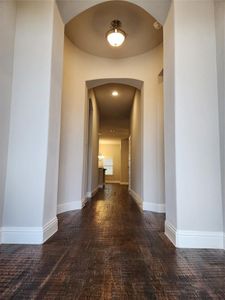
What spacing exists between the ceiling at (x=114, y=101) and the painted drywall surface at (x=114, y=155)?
→ 568cm

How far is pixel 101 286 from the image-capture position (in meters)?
1.29

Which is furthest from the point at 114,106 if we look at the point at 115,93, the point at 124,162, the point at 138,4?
the point at 124,162

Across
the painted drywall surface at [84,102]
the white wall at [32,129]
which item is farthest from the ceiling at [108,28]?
the white wall at [32,129]

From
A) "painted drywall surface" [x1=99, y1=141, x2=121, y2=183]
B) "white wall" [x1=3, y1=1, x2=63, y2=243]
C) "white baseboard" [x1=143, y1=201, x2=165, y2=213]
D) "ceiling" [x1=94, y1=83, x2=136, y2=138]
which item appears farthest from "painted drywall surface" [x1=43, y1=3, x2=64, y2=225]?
"painted drywall surface" [x1=99, y1=141, x2=121, y2=183]

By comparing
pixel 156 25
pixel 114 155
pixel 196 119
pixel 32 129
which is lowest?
pixel 32 129

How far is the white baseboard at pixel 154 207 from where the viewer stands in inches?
147

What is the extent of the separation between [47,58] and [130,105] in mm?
4766

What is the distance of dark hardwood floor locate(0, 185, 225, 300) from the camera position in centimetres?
123

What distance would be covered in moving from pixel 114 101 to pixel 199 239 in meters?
5.19

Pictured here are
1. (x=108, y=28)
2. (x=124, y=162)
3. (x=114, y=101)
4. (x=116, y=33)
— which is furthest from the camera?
(x=124, y=162)

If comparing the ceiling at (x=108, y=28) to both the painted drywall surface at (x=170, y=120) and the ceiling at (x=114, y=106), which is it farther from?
the ceiling at (x=114, y=106)

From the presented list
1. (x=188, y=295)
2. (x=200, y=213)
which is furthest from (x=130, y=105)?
(x=188, y=295)

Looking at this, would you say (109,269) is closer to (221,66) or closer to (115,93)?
(221,66)

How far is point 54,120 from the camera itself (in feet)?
7.77
